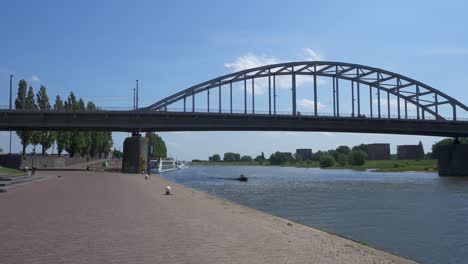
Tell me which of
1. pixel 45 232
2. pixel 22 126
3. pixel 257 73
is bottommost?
pixel 45 232

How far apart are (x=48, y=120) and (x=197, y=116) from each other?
73.2ft

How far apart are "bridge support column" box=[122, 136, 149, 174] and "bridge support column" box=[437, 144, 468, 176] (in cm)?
6119

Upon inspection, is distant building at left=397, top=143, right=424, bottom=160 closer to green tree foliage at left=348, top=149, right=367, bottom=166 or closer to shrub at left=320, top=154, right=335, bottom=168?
shrub at left=320, top=154, right=335, bottom=168

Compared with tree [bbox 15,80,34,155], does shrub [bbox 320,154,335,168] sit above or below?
below

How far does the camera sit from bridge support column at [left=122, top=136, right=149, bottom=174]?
69625 mm

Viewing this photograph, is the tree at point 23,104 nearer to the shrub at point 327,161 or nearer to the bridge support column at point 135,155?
the bridge support column at point 135,155

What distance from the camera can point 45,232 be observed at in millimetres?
12734

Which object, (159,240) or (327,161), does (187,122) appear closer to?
(159,240)

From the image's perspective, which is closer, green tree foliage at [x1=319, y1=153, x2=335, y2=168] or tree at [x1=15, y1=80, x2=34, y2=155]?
tree at [x1=15, y1=80, x2=34, y2=155]

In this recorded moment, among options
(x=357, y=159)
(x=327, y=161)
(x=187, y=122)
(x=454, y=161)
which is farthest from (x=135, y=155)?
(x=327, y=161)

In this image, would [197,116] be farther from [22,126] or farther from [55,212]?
[55,212]

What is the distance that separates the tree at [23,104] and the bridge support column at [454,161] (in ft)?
271

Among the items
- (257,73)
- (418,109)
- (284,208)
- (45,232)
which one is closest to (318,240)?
(45,232)

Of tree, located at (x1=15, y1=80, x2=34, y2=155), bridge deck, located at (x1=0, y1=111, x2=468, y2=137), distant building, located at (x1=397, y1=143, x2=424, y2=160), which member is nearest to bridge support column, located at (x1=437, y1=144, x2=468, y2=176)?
bridge deck, located at (x1=0, y1=111, x2=468, y2=137)
